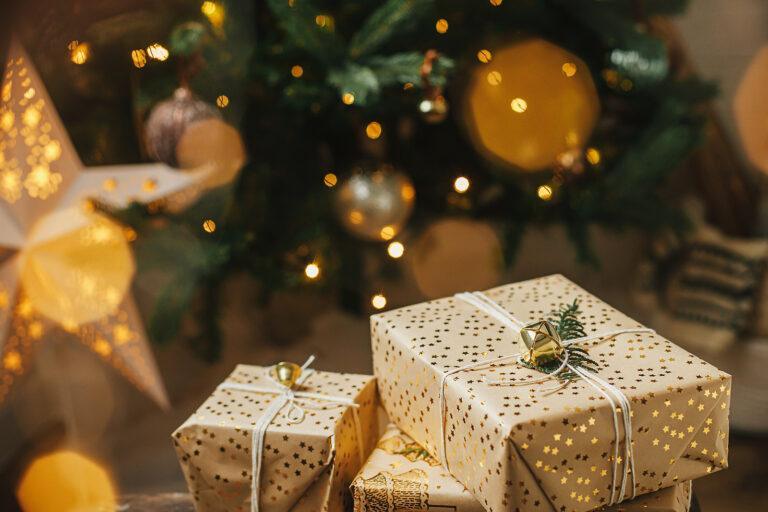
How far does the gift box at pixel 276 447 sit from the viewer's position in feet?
3.09

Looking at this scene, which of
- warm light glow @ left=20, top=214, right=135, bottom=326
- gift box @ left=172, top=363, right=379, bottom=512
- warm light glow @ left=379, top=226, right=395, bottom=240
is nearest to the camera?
gift box @ left=172, top=363, right=379, bottom=512

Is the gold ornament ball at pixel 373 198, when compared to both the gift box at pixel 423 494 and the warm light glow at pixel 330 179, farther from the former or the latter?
the gift box at pixel 423 494

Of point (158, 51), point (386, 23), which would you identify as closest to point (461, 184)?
point (386, 23)

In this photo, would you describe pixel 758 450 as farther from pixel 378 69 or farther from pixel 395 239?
pixel 378 69

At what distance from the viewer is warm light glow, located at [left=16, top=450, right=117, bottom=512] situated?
64.5 inches

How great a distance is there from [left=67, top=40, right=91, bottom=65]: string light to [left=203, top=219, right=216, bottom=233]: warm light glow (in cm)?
38

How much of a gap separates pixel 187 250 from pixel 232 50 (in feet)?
1.25

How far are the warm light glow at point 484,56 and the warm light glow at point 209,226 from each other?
25.3 inches

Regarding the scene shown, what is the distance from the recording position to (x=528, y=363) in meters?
0.91

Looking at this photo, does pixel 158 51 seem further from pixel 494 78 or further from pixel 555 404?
pixel 555 404

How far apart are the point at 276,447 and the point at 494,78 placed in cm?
100

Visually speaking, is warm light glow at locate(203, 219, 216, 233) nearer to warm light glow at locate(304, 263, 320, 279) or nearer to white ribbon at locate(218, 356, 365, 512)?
warm light glow at locate(304, 263, 320, 279)

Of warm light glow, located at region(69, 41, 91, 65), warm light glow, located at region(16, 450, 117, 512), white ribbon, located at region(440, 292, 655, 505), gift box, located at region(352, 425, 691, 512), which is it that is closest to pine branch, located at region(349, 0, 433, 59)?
warm light glow, located at region(69, 41, 91, 65)

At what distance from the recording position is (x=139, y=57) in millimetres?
1503
